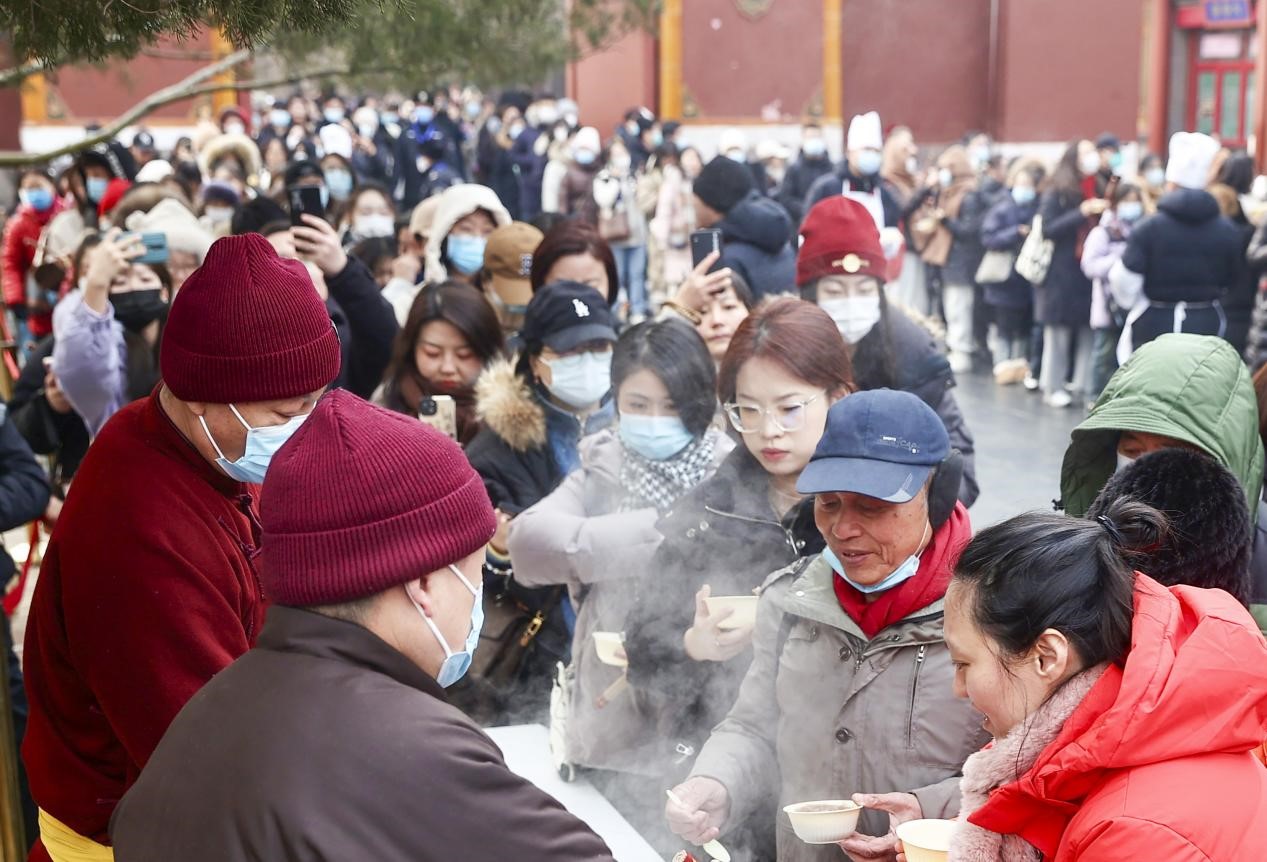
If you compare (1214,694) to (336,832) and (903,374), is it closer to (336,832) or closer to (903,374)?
(336,832)

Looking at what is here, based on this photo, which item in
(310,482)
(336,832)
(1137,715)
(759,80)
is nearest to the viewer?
(336,832)

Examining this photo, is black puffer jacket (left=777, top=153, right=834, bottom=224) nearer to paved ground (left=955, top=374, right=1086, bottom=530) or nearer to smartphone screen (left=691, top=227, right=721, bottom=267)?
paved ground (left=955, top=374, right=1086, bottom=530)

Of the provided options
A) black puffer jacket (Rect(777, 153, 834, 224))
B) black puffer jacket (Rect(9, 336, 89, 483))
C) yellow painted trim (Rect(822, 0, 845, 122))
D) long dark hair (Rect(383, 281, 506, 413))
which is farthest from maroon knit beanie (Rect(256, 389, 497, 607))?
yellow painted trim (Rect(822, 0, 845, 122))

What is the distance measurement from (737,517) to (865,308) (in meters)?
1.38

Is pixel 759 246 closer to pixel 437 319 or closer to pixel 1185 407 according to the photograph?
pixel 437 319

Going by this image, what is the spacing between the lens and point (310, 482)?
1637mm

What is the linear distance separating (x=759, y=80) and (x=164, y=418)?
20050mm

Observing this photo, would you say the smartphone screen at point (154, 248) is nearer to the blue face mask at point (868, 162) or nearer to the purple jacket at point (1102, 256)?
the blue face mask at point (868, 162)

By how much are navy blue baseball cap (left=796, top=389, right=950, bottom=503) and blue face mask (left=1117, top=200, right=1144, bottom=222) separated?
829 centimetres

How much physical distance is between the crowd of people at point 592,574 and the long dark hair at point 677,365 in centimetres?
1

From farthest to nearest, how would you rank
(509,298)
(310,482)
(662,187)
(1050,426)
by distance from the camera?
(662,187), (1050,426), (509,298), (310,482)

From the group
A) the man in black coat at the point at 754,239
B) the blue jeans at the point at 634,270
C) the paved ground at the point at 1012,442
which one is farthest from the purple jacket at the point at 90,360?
Answer: the blue jeans at the point at 634,270

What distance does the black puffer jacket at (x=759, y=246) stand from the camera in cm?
670

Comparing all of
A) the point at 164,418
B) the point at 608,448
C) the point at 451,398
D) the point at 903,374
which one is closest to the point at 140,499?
the point at 164,418
